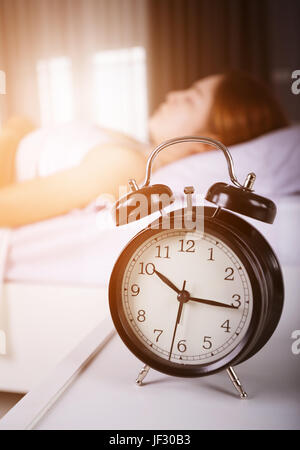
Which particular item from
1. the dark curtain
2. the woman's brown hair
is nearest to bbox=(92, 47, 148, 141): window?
the dark curtain

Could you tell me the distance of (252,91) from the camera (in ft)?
3.99

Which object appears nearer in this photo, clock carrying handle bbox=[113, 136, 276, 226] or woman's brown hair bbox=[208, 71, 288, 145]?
clock carrying handle bbox=[113, 136, 276, 226]

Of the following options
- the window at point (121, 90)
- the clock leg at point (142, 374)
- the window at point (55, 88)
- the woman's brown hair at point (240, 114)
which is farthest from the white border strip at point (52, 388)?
the window at point (55, 88)

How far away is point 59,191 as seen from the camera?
36.2 inches

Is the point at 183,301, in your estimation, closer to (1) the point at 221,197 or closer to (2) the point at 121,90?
(1) the point at 221,197

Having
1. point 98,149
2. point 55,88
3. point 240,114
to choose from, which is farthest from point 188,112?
point 55,88

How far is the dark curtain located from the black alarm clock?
2.61 meters

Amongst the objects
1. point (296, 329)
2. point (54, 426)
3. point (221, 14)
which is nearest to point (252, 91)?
point (296, 329)

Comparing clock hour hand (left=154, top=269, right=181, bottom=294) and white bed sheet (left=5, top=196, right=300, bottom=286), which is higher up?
clock hour hand (left=154, top=269, right=181, bottom=294)

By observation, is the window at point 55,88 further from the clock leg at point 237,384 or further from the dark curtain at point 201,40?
the clock leg at point 237,384

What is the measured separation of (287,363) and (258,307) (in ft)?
0.42

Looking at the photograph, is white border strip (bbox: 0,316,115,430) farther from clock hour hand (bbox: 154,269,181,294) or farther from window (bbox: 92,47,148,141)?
window (bbox: 92,47,148,141)

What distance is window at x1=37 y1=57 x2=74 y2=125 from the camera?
9.75 ft

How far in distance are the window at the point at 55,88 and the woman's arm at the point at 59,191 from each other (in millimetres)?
2196
